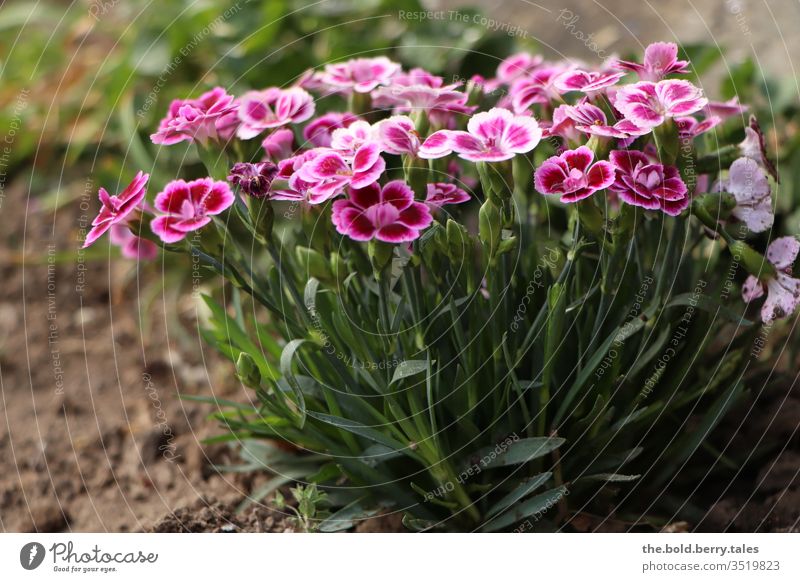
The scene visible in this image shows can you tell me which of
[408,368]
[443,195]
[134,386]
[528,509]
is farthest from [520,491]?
[134,386]

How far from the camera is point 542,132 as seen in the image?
45.4 inches

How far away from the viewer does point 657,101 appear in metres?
1.14

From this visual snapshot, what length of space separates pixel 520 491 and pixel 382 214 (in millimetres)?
455

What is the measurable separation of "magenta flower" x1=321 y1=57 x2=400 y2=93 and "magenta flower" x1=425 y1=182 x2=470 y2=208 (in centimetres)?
23

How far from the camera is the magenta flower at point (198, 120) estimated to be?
1.20 m

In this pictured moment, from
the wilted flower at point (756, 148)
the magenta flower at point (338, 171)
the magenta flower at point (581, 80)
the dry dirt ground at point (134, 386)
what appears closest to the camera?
the magenta flower at point (338, 171)

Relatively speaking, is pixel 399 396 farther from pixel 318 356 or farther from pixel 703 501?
pixel 703 501

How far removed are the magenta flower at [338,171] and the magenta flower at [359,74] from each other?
253mm

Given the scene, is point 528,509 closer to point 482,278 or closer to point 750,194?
point 482,278

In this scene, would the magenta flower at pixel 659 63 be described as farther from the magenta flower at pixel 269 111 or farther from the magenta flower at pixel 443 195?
the magenta flower at pixel 269 111

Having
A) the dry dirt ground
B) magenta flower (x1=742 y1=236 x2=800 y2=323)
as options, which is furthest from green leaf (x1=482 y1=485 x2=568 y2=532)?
magenta flower (x1=742 y1=236 x2=800 y2=323)
